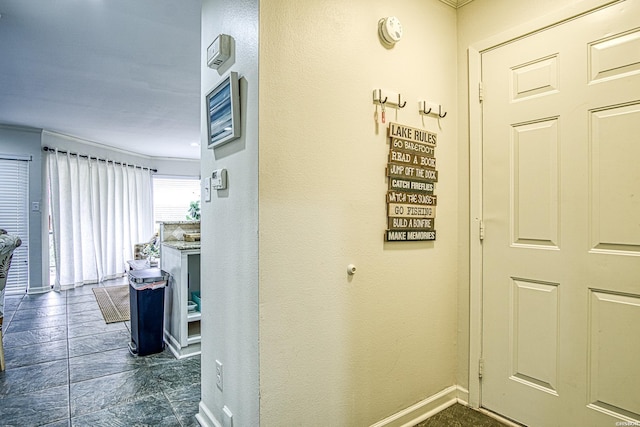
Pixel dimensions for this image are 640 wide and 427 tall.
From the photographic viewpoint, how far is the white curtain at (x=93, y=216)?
528 centimetres

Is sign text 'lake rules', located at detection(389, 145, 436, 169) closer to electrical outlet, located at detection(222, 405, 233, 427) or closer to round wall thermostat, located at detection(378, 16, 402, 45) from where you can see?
round wall thermostat, located at detection(378, 16, 402, 45)

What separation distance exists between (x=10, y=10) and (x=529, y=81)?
3.08 m

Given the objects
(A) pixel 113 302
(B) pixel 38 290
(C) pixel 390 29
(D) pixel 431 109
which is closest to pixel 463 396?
(D) pixel 431 109

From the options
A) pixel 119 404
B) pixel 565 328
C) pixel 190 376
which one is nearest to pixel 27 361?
pixel 119 404

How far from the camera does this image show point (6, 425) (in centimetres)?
187

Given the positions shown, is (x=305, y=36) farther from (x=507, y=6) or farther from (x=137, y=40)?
(x=137, y=40)

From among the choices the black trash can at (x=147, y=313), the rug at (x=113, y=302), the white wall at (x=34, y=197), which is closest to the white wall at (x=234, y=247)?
the black trash can at (x=147, y=313)

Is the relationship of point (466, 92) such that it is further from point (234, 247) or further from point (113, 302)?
point (113, 302)

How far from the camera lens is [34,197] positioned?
5.01 meters

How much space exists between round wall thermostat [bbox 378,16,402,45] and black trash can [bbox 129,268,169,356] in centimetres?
247

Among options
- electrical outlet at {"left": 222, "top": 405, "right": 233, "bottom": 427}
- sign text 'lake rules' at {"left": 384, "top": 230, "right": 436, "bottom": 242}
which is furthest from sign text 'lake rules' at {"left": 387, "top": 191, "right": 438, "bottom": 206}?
electrical outlet at {"left": 222, "top": 405, "right": 233, "bottom": 427}

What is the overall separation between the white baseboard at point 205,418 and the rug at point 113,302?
8.08 feet

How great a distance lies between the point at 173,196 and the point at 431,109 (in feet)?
22.9

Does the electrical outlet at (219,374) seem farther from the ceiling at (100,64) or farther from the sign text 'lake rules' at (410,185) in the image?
the ceiling at (100,64)
